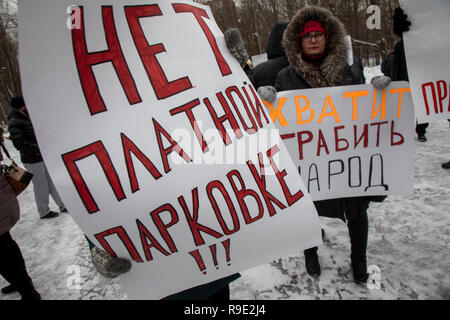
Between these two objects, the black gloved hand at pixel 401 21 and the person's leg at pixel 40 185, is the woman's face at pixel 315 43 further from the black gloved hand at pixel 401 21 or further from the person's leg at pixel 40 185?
the person's leg at pixel 40 185

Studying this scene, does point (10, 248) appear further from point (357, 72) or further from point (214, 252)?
point (357, 72)

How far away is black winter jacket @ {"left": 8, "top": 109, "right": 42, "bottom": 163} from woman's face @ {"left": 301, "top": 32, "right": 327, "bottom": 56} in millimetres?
3065

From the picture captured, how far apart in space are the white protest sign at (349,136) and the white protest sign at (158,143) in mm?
597

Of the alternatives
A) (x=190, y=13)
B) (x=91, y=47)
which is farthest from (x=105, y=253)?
(x=190, y=13)

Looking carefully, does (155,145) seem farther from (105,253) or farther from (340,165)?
(340,165)

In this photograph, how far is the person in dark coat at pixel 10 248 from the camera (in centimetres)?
157

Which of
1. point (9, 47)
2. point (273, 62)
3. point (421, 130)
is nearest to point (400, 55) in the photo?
point (421, 130)

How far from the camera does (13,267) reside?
175 cm

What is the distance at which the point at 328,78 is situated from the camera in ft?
4.67

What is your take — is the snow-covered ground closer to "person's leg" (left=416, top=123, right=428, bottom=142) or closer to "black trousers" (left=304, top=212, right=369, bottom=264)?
"black trousers" (left=304, top=212, right=369, bottom=264)

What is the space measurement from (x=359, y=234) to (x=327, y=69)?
1060 mm

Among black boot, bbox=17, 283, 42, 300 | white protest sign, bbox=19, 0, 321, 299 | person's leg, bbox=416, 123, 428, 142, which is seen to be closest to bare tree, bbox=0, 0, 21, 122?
white protest sign, bbox=19, 0, 321, 299

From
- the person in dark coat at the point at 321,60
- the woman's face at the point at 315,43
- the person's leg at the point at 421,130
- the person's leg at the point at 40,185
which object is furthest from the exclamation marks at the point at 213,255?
the person's leg at the point at 421,130

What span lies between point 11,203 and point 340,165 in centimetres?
214
